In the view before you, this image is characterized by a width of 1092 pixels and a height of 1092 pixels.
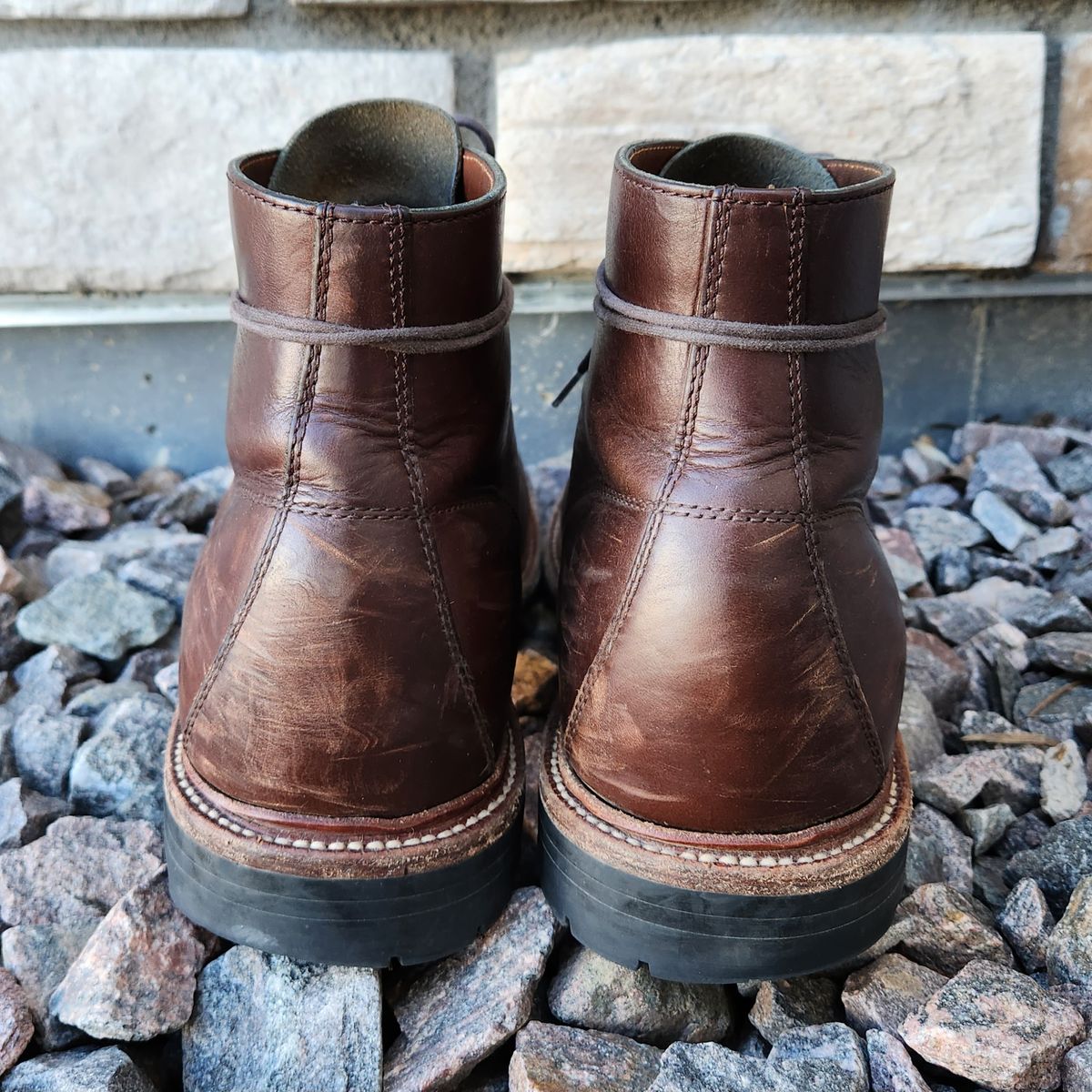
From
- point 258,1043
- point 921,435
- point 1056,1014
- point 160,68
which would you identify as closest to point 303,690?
point 258,1043

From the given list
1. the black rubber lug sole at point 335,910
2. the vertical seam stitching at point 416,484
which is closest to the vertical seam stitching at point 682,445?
the vertical seam stitching at point 416,484

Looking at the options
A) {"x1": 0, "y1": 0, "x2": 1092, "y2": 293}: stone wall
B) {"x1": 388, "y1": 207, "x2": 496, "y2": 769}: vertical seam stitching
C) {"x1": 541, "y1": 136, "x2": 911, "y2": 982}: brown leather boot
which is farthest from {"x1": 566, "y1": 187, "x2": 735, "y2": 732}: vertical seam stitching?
{"x1": 0, "y1": 0, "x2": 1092, "y2": 293}: stone wall

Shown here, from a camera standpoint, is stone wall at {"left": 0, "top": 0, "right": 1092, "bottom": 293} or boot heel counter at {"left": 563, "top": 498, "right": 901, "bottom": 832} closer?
boot heel counter at {"left": 563, "top": 498, "right": 901, "bottom": 832}

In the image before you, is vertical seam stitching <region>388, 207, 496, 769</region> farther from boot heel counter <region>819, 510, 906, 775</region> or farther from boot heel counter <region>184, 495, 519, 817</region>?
boot heel counter <region>819, 510, 906, 775</region>

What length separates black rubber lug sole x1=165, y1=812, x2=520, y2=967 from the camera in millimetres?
930

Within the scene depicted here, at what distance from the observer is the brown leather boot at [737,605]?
90cm

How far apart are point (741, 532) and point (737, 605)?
60mm

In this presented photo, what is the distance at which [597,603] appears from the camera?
3.25ft

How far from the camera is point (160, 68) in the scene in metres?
1.72

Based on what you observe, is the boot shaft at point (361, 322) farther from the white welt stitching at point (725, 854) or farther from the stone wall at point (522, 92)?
the stone wall at point (522, 92)

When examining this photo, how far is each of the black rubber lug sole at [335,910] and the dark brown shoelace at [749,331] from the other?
483mm

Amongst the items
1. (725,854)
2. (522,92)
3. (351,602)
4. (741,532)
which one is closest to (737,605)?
(741,532)

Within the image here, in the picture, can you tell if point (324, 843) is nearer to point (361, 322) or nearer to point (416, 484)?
point (416, 484)

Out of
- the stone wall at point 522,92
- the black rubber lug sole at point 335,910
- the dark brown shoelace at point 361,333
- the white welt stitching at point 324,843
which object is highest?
the stone wall at point 522,92
